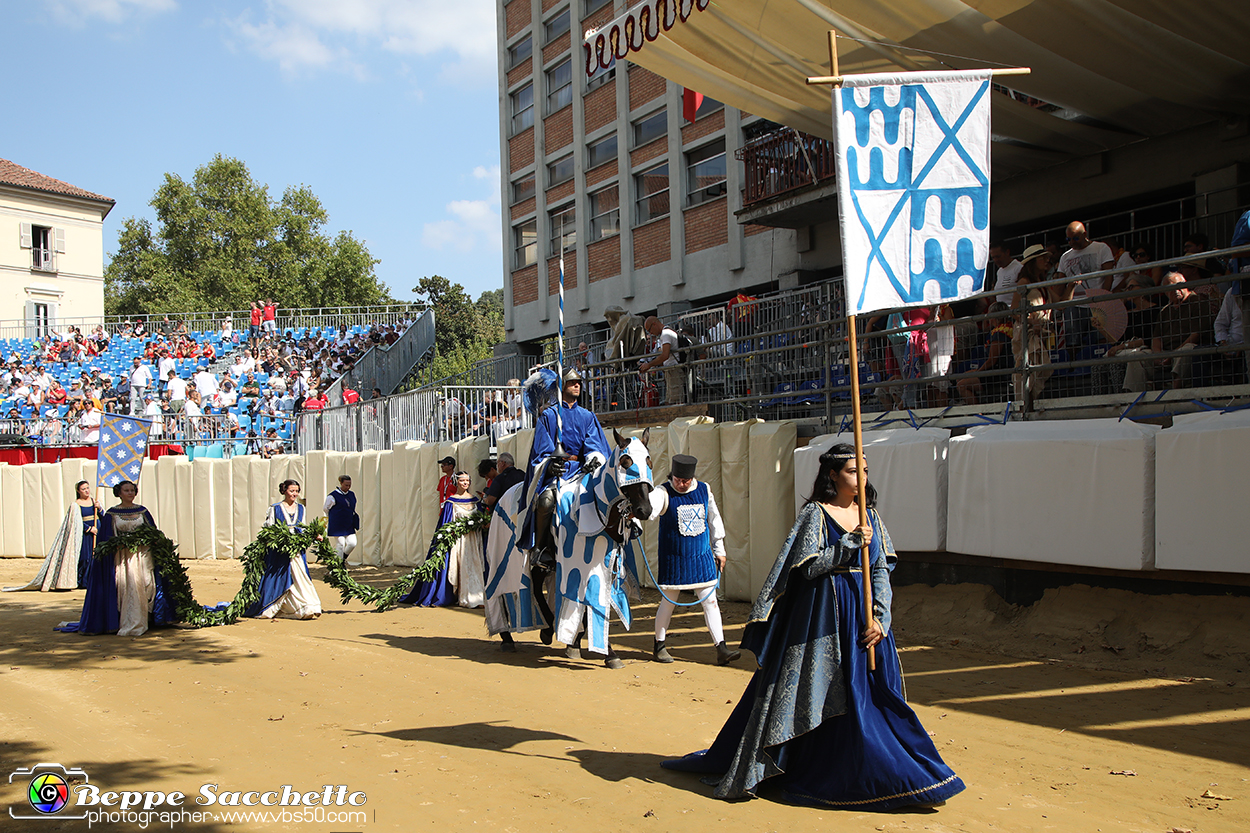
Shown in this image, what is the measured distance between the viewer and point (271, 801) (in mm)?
5426

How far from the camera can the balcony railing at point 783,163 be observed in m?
18.6

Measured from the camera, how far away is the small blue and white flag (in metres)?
17.0

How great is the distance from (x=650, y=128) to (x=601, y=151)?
2511 mm

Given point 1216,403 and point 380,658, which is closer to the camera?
point 1216,403

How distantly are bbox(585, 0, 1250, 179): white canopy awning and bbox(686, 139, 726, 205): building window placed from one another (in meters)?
10.5

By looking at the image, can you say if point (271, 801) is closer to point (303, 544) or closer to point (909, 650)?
point (909, 650)

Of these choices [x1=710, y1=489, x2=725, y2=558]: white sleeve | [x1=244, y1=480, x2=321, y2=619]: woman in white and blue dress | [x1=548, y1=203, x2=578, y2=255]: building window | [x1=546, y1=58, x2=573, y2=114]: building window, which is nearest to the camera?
[x1=710, y1=489, x2=725, y2=558]: white sleeve

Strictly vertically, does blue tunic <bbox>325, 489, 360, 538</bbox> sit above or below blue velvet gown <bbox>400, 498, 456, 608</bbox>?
above

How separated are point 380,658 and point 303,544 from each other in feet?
12.5

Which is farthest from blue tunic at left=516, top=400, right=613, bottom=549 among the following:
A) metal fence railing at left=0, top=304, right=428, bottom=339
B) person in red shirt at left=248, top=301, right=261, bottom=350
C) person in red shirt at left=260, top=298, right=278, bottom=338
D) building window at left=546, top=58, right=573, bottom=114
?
person in red shirt at left=260, top=298, right=278, bottom=338

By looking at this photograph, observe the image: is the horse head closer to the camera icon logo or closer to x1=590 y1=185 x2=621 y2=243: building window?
the camera icon logo

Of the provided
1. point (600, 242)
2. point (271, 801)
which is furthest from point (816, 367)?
point (600, 242)

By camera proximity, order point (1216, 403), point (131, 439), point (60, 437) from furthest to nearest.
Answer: point (60, 437), point (131, 439), point (1216, 403)

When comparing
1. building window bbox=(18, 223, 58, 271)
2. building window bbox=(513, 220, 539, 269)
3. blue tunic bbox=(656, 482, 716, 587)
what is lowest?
blue tunic bbox=(656, 482, 716, 587)
